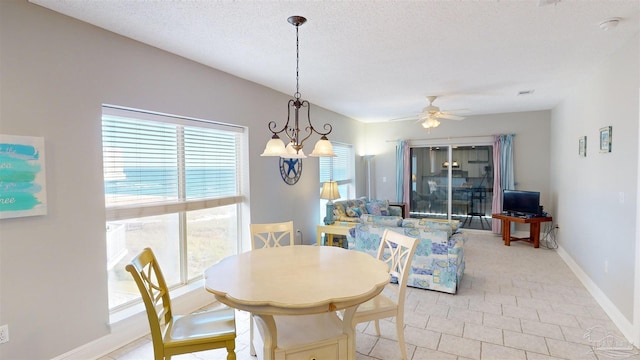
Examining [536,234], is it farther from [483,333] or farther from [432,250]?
[483,333]

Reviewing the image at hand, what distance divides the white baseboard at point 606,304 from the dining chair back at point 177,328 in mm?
3213

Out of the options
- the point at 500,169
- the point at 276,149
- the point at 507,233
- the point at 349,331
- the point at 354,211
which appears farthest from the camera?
the point at 500,169

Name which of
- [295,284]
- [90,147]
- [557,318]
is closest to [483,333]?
[557,318]

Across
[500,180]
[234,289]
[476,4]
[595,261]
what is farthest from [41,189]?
[500,180]

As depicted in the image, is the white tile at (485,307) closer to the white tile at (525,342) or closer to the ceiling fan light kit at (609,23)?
the white tile at (525,342)

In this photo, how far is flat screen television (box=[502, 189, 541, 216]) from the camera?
580 cm

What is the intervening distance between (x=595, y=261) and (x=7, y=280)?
211 inches

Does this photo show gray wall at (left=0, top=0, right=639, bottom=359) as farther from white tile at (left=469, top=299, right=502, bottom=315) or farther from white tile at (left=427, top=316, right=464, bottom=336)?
white tile at (left=427, top=316, right=464, bottom=336)

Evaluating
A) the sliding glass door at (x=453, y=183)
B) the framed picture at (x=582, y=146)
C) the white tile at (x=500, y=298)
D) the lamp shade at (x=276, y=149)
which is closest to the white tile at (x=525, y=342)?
the white tile at (x=500, y=298)

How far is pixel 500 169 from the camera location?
22.0ft

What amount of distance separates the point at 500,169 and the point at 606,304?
12.7 ft

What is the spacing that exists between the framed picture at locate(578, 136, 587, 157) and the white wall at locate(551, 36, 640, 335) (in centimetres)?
8

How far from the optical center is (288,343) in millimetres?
1898

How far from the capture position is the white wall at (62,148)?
2107 mm
